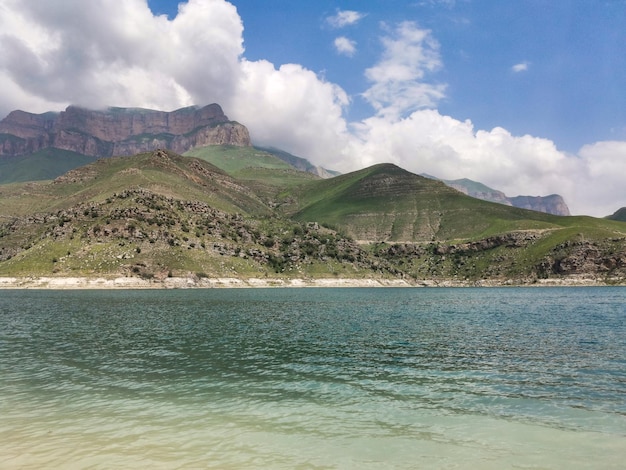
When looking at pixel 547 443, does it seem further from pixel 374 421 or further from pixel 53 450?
pixel 53 450

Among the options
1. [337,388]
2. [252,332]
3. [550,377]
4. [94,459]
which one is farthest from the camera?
[252,332]

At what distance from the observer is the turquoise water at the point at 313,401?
57.4ft

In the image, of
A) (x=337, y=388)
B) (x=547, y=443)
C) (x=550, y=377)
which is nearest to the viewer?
(x=547, y=443)

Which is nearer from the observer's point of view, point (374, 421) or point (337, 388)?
point (374, 421)

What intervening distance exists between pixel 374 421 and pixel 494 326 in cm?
4776

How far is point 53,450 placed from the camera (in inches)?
695

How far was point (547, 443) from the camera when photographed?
61.4 ft

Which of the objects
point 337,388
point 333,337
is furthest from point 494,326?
point 337,388

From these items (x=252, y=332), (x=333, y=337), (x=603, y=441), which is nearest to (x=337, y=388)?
(x=603, y=441)

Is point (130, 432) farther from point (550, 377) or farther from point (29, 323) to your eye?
point (29, 323)

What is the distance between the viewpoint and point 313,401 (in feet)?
83.3

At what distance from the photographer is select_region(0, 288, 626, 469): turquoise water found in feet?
57.4

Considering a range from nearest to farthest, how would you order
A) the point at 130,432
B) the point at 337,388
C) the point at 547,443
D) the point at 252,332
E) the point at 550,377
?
the point at 547,443, the point at 130,432, the point at 337,388, the point at 550,377, the point at 252,332

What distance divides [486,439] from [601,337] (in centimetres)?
3947
